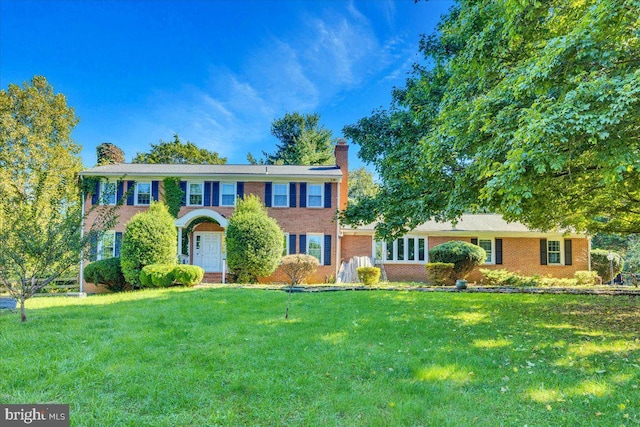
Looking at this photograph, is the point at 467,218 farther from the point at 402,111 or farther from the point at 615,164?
the point at 615,164

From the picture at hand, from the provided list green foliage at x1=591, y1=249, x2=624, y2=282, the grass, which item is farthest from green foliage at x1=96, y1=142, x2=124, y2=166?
green foliage at x1=591, y1=249, x2=624, y2=282

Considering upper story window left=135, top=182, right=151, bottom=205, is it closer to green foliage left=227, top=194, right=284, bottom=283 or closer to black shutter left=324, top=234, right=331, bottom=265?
green foliage left=227, top=194, right=284, bottom=283

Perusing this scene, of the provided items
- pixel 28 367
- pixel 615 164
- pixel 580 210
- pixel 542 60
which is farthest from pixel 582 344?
pixel 28 367

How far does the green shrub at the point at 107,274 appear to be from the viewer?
14.6 meters

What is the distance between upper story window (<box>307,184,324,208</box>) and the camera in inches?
677

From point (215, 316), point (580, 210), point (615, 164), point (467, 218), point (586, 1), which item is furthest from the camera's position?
point (467, 218)

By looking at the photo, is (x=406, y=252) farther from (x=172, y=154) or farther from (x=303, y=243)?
(x=172, y=154)

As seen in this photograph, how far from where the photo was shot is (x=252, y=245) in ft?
48.8

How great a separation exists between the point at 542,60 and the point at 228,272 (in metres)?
14.5

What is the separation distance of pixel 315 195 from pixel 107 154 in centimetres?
1269

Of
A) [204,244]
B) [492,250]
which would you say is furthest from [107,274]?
Result: [492,250]

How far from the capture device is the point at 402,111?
33.8ft

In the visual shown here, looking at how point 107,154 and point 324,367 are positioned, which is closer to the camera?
point 324,367

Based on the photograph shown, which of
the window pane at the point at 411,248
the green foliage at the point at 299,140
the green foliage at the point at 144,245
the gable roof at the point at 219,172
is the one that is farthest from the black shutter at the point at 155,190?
the green foliage at the point at 299,140
